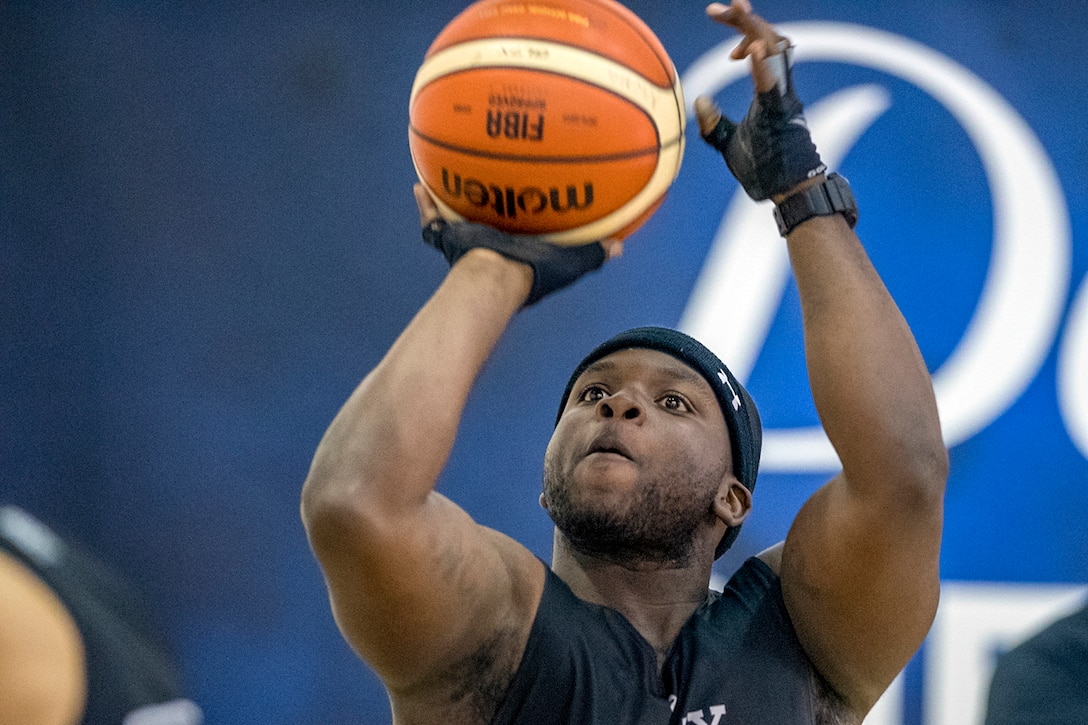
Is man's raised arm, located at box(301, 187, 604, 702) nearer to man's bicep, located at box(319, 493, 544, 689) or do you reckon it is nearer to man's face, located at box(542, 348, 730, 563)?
man's bicep, located at box(319, 493, 544, 689)

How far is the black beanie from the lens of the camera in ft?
6.94

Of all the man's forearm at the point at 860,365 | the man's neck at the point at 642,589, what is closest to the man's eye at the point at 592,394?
the man's neck at the point at 642,589

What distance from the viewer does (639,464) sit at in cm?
189

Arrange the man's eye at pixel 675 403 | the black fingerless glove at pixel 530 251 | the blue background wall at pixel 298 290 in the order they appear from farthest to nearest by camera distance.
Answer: the blue background wall at pixel 298 290
the man's eye at pixel 675 403
the black fingerless glove at pixel 530 251

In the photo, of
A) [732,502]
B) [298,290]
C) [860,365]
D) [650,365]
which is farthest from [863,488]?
[298,290]

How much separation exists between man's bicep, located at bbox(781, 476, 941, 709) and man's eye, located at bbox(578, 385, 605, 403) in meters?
0.42

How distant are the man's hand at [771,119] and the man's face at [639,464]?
15.7 inches

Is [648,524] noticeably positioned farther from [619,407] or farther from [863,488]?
[863,488]

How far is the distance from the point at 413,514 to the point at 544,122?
0.68 meters

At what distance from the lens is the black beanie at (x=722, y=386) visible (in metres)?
2.12

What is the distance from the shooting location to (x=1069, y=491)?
10.7 ft

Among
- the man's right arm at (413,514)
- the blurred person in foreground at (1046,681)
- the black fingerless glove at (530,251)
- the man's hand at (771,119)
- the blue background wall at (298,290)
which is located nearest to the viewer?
the blurred person in foreground at (1046,681)

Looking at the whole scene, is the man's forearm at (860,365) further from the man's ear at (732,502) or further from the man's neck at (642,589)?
the man's neck at (642,589)

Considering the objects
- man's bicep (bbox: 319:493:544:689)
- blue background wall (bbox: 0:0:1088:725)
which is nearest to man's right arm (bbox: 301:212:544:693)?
man's bicep (bbox: 319:493:544:689)
